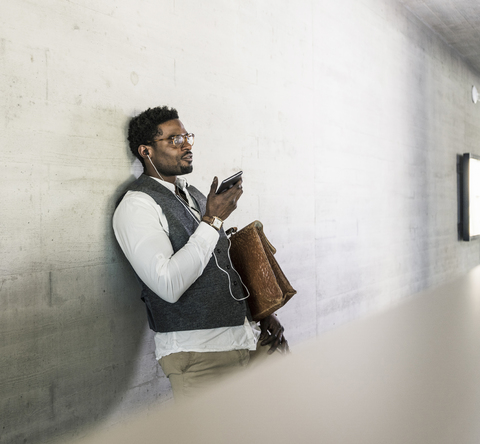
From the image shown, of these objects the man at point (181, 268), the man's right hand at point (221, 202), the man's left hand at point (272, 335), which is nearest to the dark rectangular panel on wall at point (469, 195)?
the man's left hand at point (272, 335)

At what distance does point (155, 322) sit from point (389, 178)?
306 centimetres

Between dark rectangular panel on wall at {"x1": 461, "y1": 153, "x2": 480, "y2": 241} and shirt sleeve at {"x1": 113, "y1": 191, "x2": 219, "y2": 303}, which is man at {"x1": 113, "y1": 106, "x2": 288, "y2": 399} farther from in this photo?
dark rectangular panel on wall at {"x1": 461, "y1": 153, "x2": 480, "y2": 241}

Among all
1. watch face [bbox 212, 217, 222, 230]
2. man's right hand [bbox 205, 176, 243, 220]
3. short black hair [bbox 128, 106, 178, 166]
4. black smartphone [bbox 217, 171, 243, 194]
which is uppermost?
short black hair [bbox 128, 106, 178, 166]

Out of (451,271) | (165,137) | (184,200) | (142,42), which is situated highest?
(142,42)

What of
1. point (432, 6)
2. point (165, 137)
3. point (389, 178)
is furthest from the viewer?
point (432, 6)

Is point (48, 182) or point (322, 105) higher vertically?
point (322, 105)

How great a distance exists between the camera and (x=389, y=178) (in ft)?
13.4

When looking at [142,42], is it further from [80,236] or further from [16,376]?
[16,376]

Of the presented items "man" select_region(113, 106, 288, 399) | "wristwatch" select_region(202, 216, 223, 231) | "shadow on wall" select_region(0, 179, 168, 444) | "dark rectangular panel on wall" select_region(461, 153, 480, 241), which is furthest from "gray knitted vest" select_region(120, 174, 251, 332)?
"dark rectangular panel on wall" select_region(461, 153, 480, 241)

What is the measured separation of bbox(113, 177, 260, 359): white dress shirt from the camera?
1.45 m

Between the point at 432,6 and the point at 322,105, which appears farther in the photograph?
the point at 432,6

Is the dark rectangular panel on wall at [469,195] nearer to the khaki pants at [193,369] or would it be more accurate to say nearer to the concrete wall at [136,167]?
the concrete wall at [136,167]

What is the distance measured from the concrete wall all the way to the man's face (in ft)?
0.58

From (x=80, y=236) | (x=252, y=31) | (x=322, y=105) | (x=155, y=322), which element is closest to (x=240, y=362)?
(x=155, y=322)
